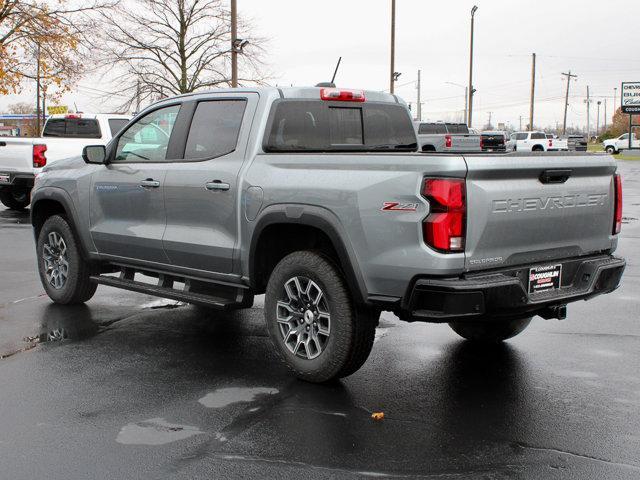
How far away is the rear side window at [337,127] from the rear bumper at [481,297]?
1.67m

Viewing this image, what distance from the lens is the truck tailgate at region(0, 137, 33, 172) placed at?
15.9 metres

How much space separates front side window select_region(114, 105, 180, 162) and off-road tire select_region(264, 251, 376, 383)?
1.84 m

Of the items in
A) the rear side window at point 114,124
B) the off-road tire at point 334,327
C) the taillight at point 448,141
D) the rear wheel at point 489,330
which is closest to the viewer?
the off-road tire at point 334,327

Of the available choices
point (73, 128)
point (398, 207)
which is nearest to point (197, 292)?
point (398, 207)

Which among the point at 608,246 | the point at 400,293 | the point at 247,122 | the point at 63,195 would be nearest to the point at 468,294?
the point at 400,293

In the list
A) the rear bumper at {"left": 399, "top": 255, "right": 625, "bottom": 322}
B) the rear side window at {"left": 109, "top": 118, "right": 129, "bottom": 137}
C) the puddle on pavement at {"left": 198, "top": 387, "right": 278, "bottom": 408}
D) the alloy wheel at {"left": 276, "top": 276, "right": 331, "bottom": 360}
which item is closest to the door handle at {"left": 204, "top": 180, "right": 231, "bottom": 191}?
the alloy wheel at {"left": 276, "top": 276, "right": 331, "bottom": 360}

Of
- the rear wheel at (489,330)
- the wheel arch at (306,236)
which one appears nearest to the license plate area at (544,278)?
the wheel arch at (306,236)

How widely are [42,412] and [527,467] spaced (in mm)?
2732

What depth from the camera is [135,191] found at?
21.2 feet

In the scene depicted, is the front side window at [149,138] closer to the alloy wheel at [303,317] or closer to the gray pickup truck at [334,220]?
the gray pickup truck at [334,220]

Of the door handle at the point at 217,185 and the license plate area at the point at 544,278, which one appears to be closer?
the license plate area at the point at 544,278

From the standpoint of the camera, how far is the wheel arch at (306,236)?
15.7ft

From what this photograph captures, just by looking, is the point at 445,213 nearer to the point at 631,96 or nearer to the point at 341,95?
the point at 341,95

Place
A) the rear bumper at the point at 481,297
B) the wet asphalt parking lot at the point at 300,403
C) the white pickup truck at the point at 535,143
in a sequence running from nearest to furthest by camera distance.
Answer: the wet asphalt parking lot at the point at 300,403 < the rear bumper at the point at 481,297 < the white pickup truck at the point at 535,143
